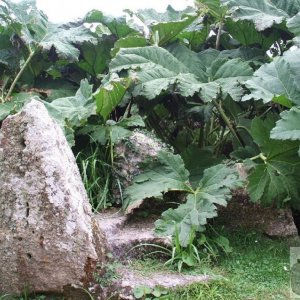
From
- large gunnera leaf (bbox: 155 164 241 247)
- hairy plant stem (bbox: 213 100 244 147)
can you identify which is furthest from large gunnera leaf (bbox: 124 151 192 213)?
hairy plant stem (bbox: 213 100 244 147)

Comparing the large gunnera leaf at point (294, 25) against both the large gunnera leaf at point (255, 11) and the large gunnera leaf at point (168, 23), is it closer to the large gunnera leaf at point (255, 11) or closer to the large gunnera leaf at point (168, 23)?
the large gunnera leaf at point (255, 11)

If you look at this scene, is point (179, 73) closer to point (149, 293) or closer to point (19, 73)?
point (19, 73)

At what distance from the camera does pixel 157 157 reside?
10.6 ft

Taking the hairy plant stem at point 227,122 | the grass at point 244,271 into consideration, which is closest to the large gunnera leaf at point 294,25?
the hairy plant stem at point 227,122

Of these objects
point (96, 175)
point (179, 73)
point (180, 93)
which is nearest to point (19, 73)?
point (96, 175)

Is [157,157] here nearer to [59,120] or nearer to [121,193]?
[121,193]

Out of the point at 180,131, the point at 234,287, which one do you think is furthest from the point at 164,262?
the point at 180,131

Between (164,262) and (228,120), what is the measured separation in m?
1.35

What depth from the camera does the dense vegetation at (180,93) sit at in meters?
3.03

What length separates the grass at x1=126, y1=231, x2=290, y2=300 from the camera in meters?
2.46

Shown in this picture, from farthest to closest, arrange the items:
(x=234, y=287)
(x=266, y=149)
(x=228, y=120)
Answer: (x=228, y=120), (x=266, y=149), (x=234, y=287)

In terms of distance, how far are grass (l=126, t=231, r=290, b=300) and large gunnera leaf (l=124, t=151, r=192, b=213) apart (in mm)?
431

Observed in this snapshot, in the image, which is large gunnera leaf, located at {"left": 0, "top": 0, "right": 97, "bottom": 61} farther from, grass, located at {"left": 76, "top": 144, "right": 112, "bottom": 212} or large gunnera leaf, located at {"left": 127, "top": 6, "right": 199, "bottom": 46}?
grass, located at {"left": 76, "top": 144, "right": 112, "bottom": 212}

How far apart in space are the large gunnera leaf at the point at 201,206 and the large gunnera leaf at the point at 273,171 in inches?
6.5
